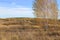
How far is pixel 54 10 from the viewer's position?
37.0 meters

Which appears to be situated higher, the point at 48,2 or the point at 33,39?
the point at 48,2

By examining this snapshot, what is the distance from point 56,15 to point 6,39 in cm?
2832

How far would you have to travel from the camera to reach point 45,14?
3775cm

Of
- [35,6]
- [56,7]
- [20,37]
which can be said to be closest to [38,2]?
[35,6]

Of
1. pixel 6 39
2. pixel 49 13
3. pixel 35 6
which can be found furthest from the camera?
pixel 35 6

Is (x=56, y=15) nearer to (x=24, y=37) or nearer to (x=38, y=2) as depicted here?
(x=38, y=2)

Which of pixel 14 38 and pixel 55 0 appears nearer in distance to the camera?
pixel 14 38

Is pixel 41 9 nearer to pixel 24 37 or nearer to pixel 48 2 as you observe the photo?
pixel 48 2

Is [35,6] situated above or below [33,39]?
above

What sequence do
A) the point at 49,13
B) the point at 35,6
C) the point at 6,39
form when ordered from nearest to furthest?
1. the point at 6,39
2. the point at 49,13
3. the point at 35,6

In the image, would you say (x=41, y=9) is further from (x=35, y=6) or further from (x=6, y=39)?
(x=6, y=39)

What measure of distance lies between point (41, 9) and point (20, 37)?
2840cm

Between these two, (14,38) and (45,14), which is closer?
(14,38)

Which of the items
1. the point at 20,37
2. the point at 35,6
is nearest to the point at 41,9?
the point at 35,6
